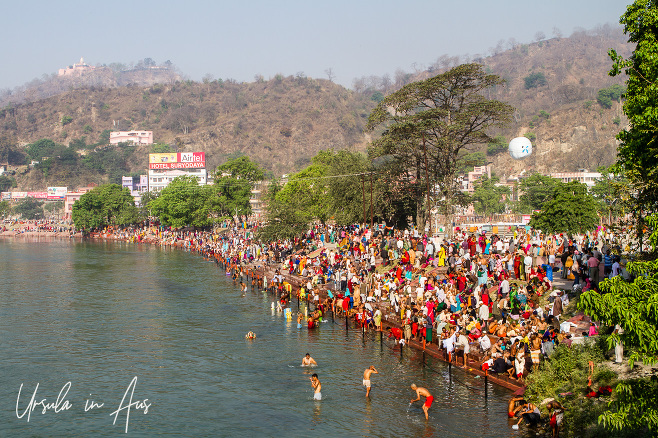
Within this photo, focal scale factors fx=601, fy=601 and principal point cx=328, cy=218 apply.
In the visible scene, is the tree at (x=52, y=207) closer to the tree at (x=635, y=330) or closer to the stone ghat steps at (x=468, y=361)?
the stone ghat steps at (x=468, y=361)

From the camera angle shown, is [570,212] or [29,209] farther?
[29,209]

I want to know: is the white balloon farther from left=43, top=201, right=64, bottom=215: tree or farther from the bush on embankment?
left=43, top=201, right=64, bottom=215: tree

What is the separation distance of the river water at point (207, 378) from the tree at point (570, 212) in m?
33.1

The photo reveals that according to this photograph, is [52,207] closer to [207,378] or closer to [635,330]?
[207,378]

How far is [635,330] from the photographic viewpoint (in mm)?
12453

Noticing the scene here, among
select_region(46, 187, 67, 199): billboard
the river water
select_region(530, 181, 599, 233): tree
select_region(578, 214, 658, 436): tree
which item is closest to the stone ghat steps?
the river water

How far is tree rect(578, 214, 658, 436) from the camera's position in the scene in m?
12.4

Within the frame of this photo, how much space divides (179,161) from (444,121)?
381 ft

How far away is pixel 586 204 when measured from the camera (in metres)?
63.1

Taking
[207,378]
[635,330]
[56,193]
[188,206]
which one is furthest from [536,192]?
[56,193]

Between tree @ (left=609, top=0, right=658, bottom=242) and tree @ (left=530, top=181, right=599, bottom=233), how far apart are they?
4375 centimetres

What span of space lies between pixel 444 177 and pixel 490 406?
37.5 metres

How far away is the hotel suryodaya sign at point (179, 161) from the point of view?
15912 cm

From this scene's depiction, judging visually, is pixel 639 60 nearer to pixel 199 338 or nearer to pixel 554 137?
pixel 199 338
